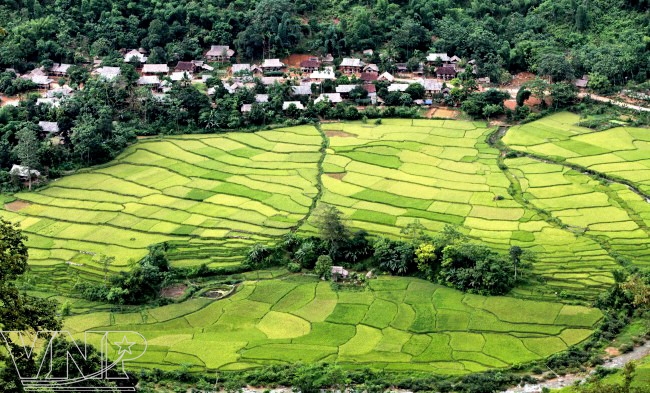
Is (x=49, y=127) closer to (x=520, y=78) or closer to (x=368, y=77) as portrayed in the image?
(x=368, y=77)

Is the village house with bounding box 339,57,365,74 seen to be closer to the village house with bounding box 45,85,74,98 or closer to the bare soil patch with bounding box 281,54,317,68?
the bare soil patch with bounding box 281,54,317,68

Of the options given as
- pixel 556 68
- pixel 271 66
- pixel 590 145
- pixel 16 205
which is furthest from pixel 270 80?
pixel 590 145

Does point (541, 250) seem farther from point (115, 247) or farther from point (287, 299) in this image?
point (115, 247)

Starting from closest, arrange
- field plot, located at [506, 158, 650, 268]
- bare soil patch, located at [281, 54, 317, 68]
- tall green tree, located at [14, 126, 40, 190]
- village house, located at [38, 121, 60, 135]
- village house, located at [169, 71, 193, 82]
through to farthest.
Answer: field plot, located at [506, 158, 650, 268]
tall green tree, located at [14, 126, 40, 190]
village house, located at [38, 121, 60, 135]
village house, located at [169, 71, 193, 82]
bare soil patch, located at [281, 54, 317, 68]

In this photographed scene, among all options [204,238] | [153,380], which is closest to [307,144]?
[204,238]

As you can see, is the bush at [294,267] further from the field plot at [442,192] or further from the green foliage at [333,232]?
the field plot at [442,192]

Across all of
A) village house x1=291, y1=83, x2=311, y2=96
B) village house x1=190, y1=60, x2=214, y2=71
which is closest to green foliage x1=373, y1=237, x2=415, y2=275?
village house x1=291, y1=83, x2=311, y2=96

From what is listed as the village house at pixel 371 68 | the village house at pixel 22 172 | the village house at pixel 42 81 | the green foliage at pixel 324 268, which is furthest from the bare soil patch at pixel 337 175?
the village house at pixel 42 81
